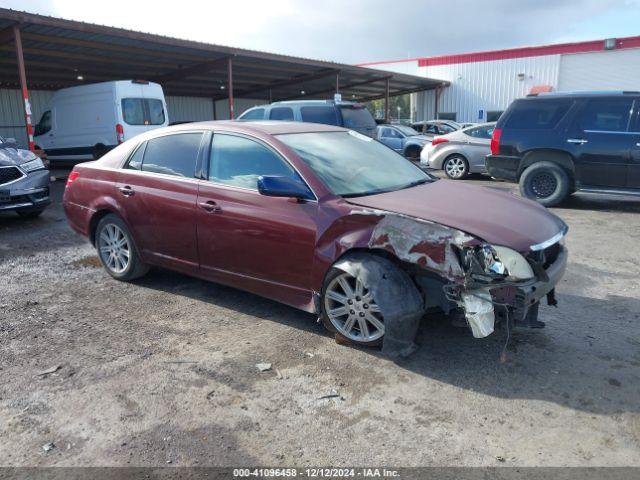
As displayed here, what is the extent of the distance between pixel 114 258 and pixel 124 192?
75cm

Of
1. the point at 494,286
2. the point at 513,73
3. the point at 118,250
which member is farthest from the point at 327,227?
the point at 513,73

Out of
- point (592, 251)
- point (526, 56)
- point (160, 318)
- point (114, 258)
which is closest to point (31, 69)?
point (114, 258)

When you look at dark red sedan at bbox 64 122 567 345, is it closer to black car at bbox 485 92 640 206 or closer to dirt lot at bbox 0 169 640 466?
dirt lot at bbox 0 169 640 466

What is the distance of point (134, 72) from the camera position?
68.3 ft

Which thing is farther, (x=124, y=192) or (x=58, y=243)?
(x=58, y=243)

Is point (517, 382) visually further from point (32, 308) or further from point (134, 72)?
point (134, 72)

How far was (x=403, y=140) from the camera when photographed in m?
16.9

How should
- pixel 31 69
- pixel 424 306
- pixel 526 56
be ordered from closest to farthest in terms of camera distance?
pixel 424 306 → pixel 31 69 → pixel 526 56

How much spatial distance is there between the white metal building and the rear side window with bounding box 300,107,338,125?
2126 cm

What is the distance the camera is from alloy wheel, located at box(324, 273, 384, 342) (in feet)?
11.8

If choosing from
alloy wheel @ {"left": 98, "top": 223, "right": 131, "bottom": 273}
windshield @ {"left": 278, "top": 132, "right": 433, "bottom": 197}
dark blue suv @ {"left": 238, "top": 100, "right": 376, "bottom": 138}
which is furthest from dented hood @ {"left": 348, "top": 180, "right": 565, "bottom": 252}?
dark blue suv @ {"left": 238, "top": 100, "right": 376, "bottom": 138}

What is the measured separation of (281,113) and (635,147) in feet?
23.8

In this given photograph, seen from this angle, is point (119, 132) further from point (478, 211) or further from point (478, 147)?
point (478, 211)

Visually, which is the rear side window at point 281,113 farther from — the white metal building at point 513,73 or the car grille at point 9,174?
the white metal building at point 513,73
